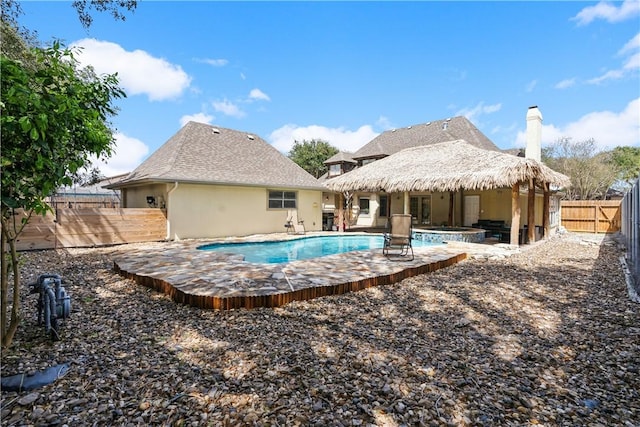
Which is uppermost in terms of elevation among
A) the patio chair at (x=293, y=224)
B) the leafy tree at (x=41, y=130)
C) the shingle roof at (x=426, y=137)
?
the shingle roof at (x=426, y=137)

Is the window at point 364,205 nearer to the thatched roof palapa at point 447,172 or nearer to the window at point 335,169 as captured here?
the thatched roof palapa at point 447,172

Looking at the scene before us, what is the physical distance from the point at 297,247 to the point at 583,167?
27.2 metres

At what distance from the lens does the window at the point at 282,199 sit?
1537 cm

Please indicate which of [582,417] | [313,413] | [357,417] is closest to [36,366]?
[313,413]

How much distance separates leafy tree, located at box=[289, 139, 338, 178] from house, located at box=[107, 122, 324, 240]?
2059cm

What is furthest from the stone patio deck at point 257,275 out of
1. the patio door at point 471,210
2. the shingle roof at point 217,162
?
the patio door at point 471,210

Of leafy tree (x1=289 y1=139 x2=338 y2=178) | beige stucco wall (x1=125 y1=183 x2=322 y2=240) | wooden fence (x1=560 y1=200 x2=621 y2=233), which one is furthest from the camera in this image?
leafy tree (x1=289 y1=139 x2=338 y2=178)

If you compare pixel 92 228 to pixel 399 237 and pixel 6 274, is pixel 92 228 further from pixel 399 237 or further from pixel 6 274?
pixel 399 237

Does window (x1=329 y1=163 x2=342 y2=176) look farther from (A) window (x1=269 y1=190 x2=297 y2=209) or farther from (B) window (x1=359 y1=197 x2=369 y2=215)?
(A) window (x1=269 y1=190 x2=297 y2=209)

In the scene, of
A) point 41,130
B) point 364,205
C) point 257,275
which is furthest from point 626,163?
point 41,130

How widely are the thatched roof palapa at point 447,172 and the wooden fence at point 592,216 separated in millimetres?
6614

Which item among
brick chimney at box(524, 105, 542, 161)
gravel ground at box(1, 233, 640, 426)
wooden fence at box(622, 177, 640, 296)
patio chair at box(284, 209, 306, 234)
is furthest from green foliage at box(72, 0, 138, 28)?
brick chimney at box(524, 105, 542, 161)

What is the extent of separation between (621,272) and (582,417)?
273 inches

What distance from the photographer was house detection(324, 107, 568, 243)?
463 inches
